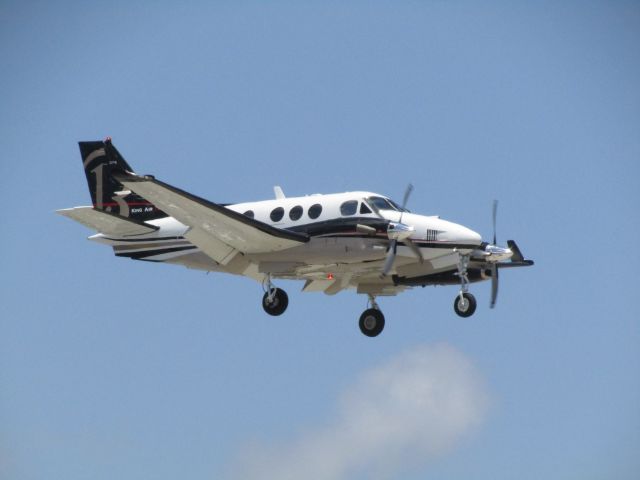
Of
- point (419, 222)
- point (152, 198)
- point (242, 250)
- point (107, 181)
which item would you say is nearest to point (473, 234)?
point (419, 222)

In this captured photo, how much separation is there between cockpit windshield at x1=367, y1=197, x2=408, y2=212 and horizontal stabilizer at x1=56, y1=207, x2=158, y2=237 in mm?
7735

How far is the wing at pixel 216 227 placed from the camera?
3219 cm

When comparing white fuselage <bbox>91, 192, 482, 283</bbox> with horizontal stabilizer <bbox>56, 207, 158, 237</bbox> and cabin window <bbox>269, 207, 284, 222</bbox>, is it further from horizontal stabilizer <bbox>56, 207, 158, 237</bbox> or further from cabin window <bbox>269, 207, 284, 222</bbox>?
horizontal stabilizer <bbox>56, 207, 158, 237</bbox>

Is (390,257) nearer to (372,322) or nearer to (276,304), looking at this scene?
(276,304)

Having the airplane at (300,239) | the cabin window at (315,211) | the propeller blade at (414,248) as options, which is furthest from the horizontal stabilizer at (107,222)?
the propeller blade at (414,248)

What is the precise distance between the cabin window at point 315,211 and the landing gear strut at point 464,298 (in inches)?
187

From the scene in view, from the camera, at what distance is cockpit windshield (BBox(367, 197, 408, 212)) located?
3466cm

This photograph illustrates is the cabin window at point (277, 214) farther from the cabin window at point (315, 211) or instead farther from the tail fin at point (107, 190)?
the tail fin at point (107, 190)

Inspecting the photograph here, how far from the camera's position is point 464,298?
115 ft

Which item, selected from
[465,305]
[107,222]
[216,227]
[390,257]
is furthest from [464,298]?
[107,222]

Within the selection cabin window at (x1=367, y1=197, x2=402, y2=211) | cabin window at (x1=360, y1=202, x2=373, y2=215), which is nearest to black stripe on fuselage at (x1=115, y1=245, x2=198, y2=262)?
cabin window at (x1=360, y1=202, x2=373, y2=215)

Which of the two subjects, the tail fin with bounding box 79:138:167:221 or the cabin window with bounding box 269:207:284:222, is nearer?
the cabin window with bounding box 269:207:284:222

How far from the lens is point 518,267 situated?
3766 centimetres

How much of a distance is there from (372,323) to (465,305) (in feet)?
14.4
